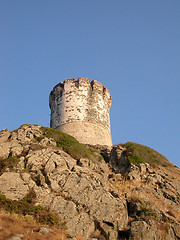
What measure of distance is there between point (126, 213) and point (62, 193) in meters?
3.27

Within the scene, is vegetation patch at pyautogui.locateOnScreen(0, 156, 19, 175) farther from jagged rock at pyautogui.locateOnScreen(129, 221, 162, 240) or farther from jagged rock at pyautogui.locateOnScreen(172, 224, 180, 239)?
jagged rock at pyautogui.locateOnScreen(172, 224, 180, 239)

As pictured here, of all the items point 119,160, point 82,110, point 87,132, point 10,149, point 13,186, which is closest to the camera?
point 13,186

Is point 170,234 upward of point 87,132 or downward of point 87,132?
downward

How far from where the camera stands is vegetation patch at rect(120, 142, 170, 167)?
63.0 ft

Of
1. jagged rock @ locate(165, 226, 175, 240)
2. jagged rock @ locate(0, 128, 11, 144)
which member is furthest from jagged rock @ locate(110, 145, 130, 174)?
jagged rock @ locate(0, 128, 11, 144)

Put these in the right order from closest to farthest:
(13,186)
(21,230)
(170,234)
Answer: (21,230) → (170,234) → (13,186)

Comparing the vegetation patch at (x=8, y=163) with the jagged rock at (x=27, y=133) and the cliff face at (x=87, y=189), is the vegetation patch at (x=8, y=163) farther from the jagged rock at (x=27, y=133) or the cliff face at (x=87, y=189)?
the jagged rock at (x=27, y=133)

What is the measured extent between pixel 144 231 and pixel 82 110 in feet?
51.7

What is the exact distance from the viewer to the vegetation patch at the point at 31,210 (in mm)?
10773

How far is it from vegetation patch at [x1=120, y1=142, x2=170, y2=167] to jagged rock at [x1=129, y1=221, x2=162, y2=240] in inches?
289

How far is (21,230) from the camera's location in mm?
8766

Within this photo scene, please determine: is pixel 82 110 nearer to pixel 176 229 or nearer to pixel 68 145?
pixel 68 145

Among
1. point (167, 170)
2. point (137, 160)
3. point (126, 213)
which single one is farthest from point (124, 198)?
point (167, 170)

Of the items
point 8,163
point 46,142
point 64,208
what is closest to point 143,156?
point 46,142
